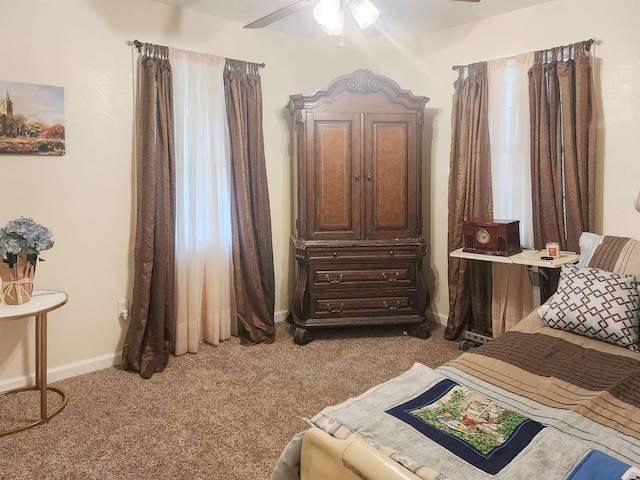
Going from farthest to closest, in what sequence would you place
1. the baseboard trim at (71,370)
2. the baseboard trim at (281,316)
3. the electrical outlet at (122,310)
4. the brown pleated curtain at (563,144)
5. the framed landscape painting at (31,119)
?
the baseboard trim at (281,316), the electrical outlet at (122,310), the brown pleated curtain at (563,144), the baseboard trim at (71,370), the framed landscape painting at (31,119)

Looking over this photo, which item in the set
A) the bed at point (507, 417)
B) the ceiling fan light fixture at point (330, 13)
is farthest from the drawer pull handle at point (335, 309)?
the ceiling fan light fixture at point (330, 13)

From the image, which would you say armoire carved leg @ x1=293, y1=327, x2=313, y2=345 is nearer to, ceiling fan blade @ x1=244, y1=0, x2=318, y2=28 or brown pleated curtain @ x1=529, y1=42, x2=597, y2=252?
brown pleated curtain @ x1=529, y1=42, x2=597, y2=252

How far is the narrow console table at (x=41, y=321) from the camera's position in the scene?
2267mm

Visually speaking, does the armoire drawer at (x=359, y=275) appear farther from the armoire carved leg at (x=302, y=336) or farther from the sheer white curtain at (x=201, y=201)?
the sheer white curtain at (x=201, y=201)

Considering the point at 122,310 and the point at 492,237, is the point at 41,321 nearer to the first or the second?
the point at 122,310

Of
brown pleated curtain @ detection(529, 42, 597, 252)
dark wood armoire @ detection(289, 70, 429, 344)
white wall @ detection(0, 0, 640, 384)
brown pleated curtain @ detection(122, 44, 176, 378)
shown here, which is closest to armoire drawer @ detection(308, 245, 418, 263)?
dark wood armoire @ detection(289, 70, 429, 344)

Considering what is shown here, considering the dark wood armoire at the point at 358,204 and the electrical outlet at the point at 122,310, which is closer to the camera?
the electrical outlet at the point at 122,310

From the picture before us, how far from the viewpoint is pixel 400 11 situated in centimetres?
334

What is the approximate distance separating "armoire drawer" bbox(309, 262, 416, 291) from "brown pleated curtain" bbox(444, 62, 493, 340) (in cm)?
40

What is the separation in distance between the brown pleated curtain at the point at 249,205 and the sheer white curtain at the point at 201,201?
8cm

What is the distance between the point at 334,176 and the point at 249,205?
0.70m

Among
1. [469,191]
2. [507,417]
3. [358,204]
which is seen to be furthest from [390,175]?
[507,417]

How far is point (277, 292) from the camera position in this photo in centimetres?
405

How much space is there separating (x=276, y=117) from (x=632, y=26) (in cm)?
255
